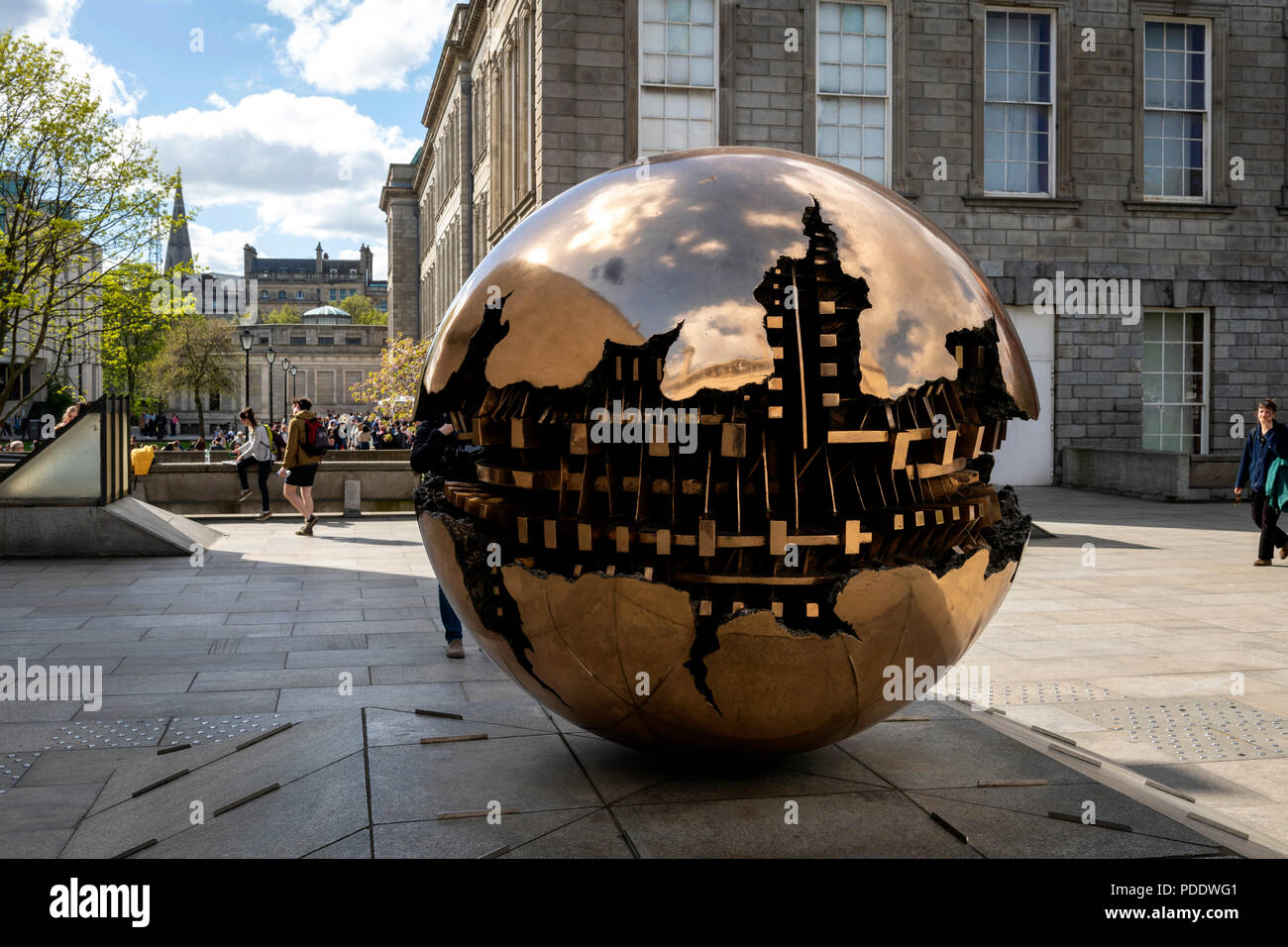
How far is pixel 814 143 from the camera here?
23.4 metres

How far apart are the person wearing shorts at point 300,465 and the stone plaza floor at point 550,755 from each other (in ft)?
17.9

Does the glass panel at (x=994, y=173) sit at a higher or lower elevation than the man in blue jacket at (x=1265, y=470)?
higher

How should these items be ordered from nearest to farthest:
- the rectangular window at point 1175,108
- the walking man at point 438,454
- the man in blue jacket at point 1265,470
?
the walking man at point 438,454, the man in blue jacket at point 1265,470, the rectangular window at point 1175,108

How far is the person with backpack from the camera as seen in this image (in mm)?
15398

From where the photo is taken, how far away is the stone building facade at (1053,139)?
22.8 m

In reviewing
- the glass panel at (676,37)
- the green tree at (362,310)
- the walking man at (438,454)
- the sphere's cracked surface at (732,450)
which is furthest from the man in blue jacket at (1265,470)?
the green tree at (362,310)

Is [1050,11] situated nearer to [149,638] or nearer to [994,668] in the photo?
[994,668]

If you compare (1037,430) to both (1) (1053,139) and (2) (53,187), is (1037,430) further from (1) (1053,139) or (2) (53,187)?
(2) (53,187)

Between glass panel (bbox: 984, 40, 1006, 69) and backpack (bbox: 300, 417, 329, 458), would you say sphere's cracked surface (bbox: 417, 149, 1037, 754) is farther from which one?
glass panel (bbox: 984, 40, 1006, 69)

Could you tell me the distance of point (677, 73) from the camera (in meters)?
22.8

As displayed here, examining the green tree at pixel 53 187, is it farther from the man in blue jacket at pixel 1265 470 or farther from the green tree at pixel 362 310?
the green tree at pixel 362 310

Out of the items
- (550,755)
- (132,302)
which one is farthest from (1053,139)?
(550,755)

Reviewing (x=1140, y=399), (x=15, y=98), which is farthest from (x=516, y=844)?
(x=15, y=98)
